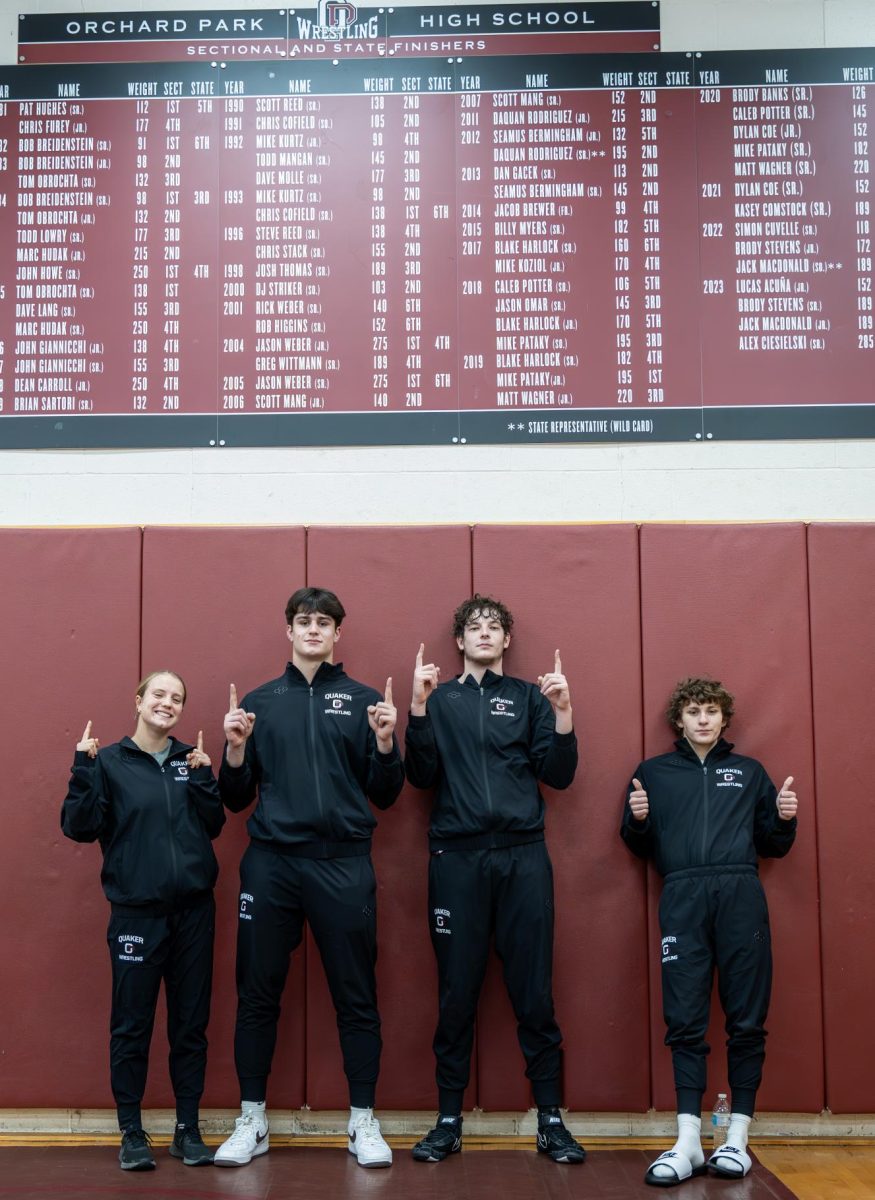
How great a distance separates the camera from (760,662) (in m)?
3.80

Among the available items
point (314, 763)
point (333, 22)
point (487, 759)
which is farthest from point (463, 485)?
point (333, 22)

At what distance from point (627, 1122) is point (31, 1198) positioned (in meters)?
1.93

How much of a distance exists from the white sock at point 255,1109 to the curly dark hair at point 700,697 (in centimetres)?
187

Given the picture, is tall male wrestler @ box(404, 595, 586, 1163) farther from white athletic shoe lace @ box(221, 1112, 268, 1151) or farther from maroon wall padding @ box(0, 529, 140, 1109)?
maroon wall padding @ box(0, 529, 140, 1109)

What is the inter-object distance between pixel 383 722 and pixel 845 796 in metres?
1.69

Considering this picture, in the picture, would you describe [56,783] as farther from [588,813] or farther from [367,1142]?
[588,813]

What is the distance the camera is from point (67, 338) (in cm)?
418

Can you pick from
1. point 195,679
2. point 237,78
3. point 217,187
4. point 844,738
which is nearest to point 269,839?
point 195,679

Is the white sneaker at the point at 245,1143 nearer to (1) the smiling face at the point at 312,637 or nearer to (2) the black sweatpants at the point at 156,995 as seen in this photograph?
(2) the black sweatpants at the point at 156,995

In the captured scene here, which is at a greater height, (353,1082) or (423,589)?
(423,589)

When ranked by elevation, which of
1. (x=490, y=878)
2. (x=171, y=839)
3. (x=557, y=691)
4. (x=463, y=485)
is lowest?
(x=490, y=878)

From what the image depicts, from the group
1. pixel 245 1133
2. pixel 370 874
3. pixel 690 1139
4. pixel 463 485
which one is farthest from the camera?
pixel 463 485

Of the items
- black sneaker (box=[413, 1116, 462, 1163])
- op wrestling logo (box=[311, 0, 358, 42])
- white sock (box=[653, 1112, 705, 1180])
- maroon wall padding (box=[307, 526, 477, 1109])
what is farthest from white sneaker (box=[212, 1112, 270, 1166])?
op wrestling logo (box=[311, 0, 358, 42])

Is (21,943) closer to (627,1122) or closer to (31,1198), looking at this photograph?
(31,1198)
